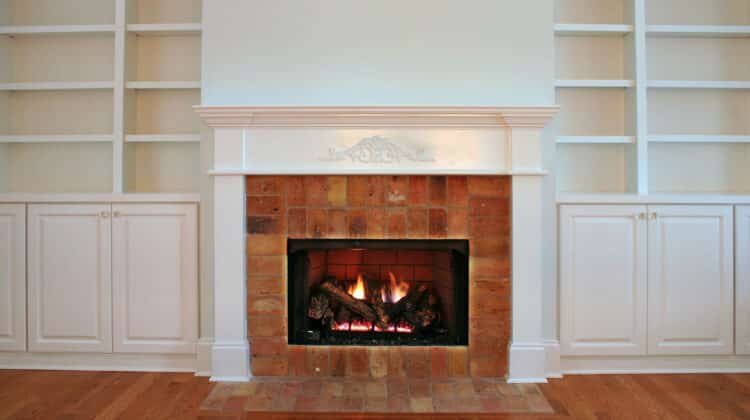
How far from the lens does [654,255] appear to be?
2.82m

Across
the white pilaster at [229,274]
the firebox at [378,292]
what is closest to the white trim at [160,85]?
the white pilaster at [229,274]

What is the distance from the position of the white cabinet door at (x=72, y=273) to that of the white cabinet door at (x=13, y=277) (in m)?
0.05

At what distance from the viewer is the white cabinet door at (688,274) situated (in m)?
2.82

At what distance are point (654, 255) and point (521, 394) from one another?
40.9 inches

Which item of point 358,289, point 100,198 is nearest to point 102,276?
point 100,198

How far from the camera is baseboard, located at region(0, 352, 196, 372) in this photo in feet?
9.50

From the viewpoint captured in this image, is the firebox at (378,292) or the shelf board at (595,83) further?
the shelf board at (595,83)

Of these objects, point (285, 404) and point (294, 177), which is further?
point (294, 177)

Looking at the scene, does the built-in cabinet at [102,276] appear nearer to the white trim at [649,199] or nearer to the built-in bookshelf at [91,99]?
the built-in bookshelf at [91,99]

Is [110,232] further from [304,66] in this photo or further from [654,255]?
[654,255]

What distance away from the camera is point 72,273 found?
9.45 ft

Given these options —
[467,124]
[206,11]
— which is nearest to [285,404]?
[467,124]

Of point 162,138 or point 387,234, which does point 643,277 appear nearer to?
point 387,234

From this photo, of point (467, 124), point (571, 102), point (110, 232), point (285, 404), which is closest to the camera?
point (285, 404)
